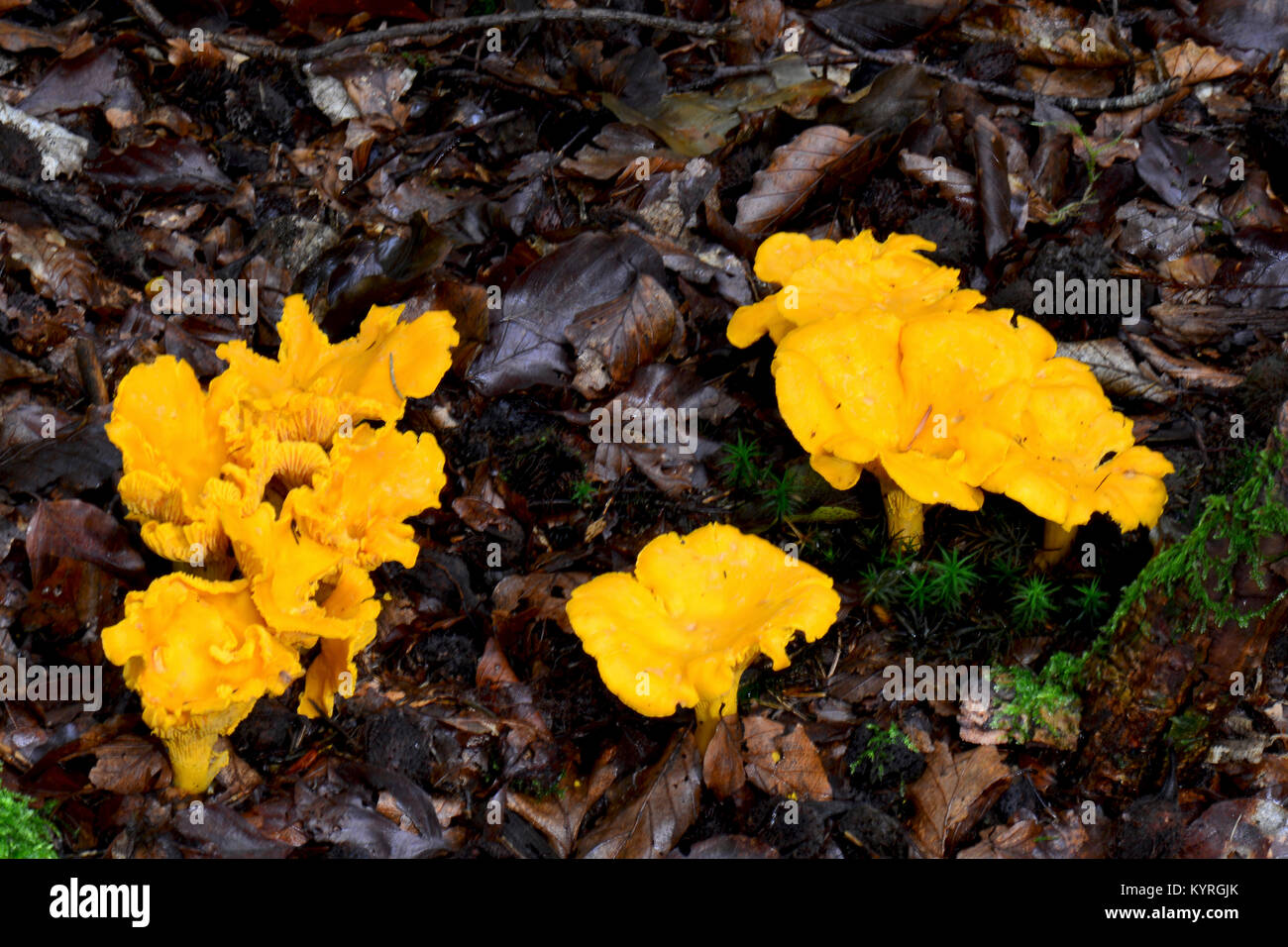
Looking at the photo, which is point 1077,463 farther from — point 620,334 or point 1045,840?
point 620,334

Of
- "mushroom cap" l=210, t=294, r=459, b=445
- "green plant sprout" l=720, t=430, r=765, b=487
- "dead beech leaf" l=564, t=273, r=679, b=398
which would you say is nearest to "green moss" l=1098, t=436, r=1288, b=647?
"green plant sprout" l=720, t=430, r=765, b=487

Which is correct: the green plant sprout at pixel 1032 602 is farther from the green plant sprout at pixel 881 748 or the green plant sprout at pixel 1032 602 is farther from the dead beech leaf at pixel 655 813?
the dead beech leaf at pixel 655 813

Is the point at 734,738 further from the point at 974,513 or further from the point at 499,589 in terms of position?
the point at 974,513

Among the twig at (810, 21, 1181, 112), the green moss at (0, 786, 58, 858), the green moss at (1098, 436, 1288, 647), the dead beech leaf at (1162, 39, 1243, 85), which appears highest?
the dead beech leaf at (1162, 39, 1243, 85)

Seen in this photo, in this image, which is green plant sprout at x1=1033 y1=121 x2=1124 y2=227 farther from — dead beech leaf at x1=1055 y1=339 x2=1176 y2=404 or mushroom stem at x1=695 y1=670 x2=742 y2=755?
mushroom stem at x1=695 y1=670 x2=742 y2=755

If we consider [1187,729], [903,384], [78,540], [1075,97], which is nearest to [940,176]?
[1075,97]

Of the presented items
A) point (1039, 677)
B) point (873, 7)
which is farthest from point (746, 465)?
point (873, 7)

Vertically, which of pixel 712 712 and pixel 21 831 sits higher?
pixel 712 712
